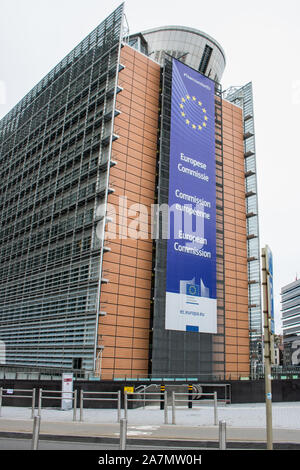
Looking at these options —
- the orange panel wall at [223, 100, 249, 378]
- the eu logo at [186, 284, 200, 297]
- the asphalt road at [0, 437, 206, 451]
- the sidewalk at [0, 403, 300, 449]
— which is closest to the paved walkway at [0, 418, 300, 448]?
the sidewalk at [0, 403, 300, 449]

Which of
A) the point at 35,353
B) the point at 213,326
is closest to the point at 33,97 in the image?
the point at 35,353

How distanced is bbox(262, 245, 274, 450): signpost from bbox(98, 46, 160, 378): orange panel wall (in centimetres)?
3100

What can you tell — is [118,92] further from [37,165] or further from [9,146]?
[9,146]

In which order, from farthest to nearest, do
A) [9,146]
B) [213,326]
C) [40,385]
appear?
[9,146], [213,326], [40,385]

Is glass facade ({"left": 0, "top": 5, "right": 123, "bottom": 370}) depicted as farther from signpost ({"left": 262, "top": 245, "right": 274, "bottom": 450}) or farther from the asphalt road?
signpost ({"left": 262, "top": 245, "right": 274, "bottom": 450})

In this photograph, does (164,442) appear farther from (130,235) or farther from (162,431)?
(130,235)

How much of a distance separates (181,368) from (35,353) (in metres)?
14.9

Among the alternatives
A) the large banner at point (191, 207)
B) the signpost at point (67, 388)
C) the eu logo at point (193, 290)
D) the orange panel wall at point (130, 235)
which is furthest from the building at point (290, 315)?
the signpost at point (67, 388)

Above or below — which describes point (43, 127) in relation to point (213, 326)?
above

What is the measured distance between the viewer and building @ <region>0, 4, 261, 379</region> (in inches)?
1540

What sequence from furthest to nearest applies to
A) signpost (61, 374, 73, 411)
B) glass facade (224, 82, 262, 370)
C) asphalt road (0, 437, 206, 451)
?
glass facade (224, 82, 262, 370) < signpost (61, 374, 73, 411) < asphalt road (0, 437, 206, 451)

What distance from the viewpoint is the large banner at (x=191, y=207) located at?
135ft

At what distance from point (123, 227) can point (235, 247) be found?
17.3 meters
